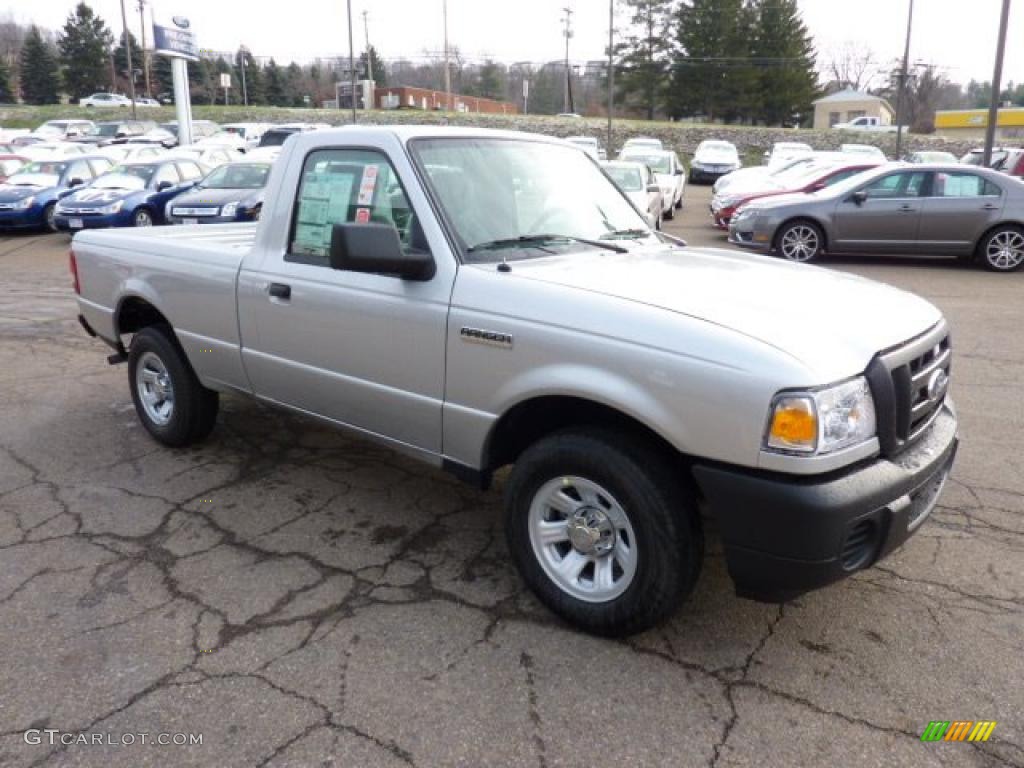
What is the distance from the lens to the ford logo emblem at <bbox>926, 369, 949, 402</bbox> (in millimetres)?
3016

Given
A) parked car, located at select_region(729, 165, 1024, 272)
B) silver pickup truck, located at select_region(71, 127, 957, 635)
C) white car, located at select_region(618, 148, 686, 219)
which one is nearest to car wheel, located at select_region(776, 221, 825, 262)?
parked car, located at select_region(729, 165, 1024, 272)

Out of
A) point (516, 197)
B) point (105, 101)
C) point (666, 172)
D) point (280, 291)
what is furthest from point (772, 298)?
point (105, 101)

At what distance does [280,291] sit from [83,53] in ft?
273

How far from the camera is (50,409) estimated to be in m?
5.87

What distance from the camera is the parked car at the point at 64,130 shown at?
117 feet

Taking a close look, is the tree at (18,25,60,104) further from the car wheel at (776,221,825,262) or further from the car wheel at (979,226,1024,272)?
the car wheel at (979,226,1024,272)

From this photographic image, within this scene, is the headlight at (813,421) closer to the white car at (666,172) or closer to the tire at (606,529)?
the tire at (606,529)

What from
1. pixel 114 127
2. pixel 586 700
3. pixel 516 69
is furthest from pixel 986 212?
pixel 516 69

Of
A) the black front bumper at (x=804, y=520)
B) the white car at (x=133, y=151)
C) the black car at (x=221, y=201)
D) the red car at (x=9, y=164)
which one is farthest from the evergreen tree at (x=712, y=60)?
the black front bumper at (x=804, y=520)

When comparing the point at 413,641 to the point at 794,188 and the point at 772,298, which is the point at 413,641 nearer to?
the point at 772,298

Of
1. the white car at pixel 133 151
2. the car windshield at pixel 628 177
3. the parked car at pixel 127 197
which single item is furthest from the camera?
the white car at pixel 133 151

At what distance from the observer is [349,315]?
11.8 ft

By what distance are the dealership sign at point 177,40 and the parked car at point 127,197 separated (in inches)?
477

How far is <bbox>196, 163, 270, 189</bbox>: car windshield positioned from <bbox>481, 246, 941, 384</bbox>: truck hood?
1224 centimetres
